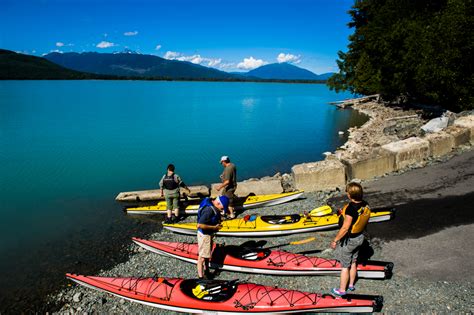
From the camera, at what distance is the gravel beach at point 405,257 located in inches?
Answer: 258

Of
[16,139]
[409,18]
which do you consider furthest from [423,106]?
[16,139]

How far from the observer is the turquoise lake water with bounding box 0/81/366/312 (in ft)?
41.0

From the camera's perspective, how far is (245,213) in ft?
42.6

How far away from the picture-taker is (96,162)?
26.3 m

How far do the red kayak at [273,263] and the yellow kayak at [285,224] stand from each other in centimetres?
158

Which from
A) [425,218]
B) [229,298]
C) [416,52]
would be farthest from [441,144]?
[416,52]

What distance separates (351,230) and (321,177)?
7.60 m

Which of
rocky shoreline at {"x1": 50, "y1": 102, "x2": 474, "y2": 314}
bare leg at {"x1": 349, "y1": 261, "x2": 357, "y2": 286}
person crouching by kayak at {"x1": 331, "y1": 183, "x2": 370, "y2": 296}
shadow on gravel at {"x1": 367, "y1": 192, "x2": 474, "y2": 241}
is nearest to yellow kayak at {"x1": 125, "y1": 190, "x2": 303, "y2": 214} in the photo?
rocky shoreline at {"x1": 50, "y1": 102, "x2": 474, "y2": 314}

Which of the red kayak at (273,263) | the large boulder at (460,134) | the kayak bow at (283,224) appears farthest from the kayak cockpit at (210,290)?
the large boulder at (460,134)

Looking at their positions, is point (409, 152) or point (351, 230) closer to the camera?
point (351, 230)

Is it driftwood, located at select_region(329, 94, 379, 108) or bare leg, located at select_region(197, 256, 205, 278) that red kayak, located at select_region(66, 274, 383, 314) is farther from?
driftwood, located at select_region(329, 94, 379, 108)

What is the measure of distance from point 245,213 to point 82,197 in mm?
10578

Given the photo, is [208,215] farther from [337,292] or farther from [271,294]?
[337,292]

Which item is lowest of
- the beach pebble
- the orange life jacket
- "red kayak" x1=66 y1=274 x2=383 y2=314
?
the beach pebble
